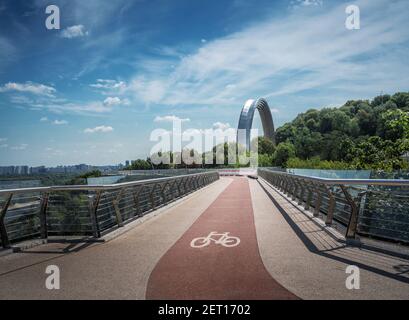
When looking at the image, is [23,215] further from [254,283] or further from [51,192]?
[254,283]

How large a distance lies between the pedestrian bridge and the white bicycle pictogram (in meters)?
0.02

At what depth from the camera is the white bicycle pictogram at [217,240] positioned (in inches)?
310

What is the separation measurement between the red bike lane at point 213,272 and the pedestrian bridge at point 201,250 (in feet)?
0.05

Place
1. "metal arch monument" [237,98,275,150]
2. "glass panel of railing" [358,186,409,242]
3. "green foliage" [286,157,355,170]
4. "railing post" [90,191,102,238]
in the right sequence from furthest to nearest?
"metal arch monument" [237,98,275,150], "green foliage" [286,157,355,170], "railing post" [90,191,102,238], "glass panel of railing" [358,186,409,242]

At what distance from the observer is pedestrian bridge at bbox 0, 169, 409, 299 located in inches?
197

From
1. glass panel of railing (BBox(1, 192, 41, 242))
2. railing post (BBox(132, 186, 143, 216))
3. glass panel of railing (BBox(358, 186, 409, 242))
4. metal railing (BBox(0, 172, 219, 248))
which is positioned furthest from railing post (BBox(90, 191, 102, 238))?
glass panel of railing (BBox(358, 186, 409, 242))

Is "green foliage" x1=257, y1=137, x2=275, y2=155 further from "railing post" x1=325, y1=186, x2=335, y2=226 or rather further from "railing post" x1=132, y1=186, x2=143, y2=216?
"railing post" x1=325, y1=186, x2=335, y2=226

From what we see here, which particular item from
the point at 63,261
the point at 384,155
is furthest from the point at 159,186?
the point at 384,155

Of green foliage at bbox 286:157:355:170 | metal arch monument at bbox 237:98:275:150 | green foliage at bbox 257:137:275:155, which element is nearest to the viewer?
green foliage at bbox 286:157:355:170

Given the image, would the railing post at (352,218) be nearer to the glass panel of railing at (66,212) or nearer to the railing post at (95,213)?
the railing post at (95,213)

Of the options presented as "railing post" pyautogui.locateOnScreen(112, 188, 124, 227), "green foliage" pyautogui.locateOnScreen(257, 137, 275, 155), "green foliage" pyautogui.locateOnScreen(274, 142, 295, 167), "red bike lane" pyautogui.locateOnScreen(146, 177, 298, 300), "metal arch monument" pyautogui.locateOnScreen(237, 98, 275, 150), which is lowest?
"red bike lane" pyautogui.locateOnScreen(146, 177, 298, 300)

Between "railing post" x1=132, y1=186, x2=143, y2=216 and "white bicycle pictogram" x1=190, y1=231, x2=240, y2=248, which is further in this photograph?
"railing post" x1=132, y1=186, x2=143, y2=216
